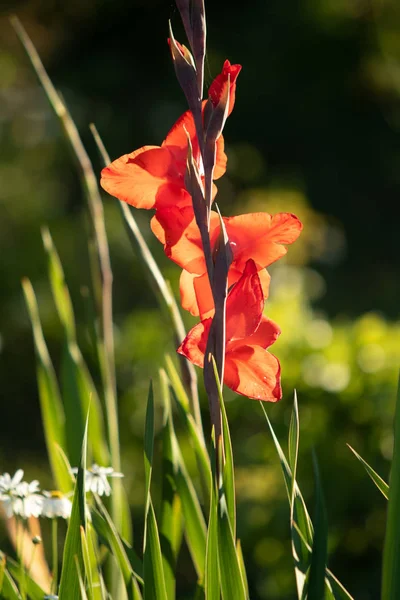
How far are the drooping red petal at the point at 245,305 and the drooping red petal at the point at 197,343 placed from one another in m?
0.02

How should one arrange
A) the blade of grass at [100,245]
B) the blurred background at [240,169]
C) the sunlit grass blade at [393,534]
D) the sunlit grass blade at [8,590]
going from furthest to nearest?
the blurred background at [240,169] → the blade of grass at [100,245] → the sunlit grass blade at [8,590] → the sunlit grass blade at [393,534]

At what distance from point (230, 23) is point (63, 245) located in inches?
101

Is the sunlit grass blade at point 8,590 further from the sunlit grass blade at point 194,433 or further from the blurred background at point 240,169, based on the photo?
the blurred background at point 240,169

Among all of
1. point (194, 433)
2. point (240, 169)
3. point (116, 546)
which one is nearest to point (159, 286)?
point (194, 433)

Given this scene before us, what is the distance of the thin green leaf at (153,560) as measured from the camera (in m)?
0.63

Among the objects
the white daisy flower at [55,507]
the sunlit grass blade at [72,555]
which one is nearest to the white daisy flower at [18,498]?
the white daisy flower at [55,507]

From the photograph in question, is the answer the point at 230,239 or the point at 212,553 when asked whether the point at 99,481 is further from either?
the point at 230,239

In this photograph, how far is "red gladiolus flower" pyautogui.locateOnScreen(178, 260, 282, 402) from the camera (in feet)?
1.93

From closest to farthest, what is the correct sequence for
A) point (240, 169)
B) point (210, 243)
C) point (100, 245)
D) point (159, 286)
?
point (210, 243)
point (159, 286)
point (100, 245)
point (240, 169)

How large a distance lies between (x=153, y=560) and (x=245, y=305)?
22cm

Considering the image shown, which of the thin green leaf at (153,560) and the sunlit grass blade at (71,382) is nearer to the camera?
the thin green leaf at (153,560)

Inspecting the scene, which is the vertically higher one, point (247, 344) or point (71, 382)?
point (247, 344)

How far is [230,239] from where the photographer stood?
0.61 m

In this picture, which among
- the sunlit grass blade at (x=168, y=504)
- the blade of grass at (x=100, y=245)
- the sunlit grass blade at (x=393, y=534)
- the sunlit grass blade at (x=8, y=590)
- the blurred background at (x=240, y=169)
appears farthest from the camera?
the blurred background at (x=240, y=169)
